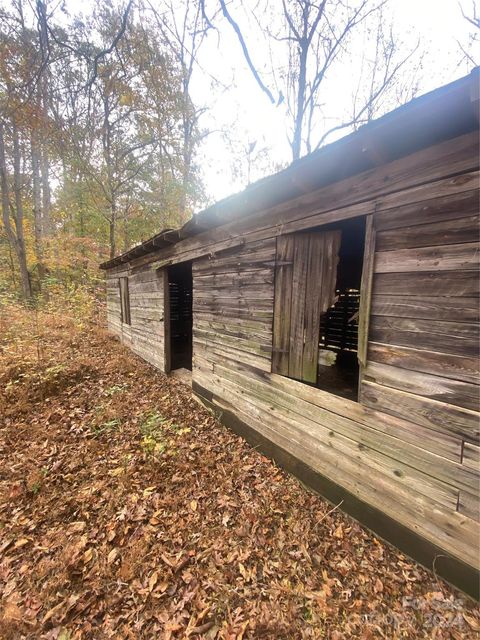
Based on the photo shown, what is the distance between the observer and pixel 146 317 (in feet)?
24.6

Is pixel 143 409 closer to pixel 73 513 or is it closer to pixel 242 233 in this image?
pixel 73 513

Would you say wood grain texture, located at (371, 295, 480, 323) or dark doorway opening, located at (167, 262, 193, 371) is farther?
dark doorway opening, located at (167, 262, 193, 371)

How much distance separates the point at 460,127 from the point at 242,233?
2651mm

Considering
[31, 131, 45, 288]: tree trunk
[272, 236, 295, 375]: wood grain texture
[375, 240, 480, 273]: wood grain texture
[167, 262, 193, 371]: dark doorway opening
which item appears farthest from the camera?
[31, 131, 45, 288]: tree trunk

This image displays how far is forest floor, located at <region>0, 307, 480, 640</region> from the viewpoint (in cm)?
196

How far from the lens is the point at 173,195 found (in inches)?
542

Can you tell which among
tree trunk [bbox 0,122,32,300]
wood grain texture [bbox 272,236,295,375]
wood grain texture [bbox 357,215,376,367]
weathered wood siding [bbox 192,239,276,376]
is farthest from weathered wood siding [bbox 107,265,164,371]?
tree trunk [bbox 0,122,32,300]

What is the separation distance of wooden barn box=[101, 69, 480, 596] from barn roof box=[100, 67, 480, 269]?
0.04 ft

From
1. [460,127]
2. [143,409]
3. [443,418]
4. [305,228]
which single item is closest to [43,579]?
[143,409]

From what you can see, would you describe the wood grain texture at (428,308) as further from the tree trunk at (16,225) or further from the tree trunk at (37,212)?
the tree trunk at (37,212)

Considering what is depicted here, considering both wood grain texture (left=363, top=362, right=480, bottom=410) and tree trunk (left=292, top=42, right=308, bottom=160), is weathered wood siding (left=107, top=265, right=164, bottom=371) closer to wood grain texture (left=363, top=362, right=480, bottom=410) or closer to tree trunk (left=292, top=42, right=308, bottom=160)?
wood grain texture (left=363, top=362, right=480, bottom=410)

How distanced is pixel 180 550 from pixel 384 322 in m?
3.09

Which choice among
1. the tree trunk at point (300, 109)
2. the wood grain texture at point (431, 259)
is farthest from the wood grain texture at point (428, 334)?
the tree trunk at point (300, 109)

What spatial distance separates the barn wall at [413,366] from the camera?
1919 millimetres
